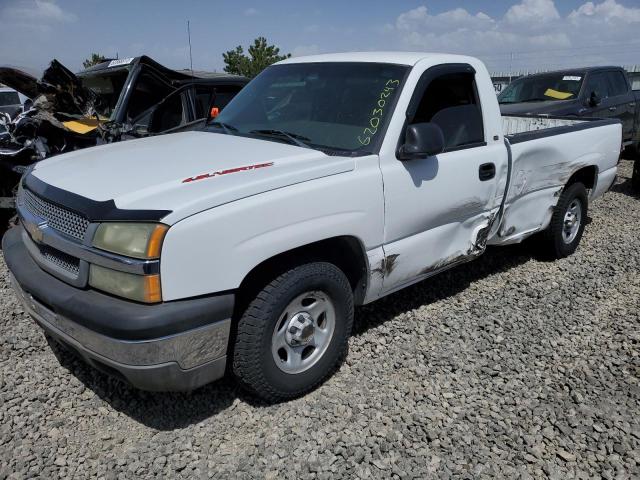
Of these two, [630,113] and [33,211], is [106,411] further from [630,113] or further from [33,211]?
[630,113]

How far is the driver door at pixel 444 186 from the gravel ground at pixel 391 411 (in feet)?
1.88

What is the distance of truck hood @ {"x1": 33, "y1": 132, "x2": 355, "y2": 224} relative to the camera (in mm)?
2469

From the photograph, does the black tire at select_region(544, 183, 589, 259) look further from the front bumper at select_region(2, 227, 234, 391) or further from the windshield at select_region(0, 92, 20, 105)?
the windshield at select_region(0, 92, 20, 105)

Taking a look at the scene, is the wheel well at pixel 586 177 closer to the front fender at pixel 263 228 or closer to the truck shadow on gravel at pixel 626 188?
the front fender at pixel 263 228

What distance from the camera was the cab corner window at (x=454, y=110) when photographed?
3641mm

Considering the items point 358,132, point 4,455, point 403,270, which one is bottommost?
point 4,455

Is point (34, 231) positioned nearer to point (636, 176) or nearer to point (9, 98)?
point (636, 176)

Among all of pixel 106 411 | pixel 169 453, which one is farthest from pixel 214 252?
pixel 106 411

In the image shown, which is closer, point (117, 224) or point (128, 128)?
point (117, 224)

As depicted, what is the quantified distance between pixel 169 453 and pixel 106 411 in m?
0.54

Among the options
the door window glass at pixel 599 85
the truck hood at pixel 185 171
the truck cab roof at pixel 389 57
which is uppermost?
the truck cab roof at pixel 389 57

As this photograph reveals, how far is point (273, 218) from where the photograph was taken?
2615 millimetres

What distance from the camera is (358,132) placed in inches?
129

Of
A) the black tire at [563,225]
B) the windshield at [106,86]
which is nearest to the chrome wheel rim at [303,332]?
the black tire at [563,225]
